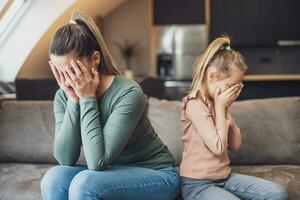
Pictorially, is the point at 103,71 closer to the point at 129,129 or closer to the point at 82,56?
the point at 82,56

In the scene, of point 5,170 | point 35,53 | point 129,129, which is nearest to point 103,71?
point 129,129

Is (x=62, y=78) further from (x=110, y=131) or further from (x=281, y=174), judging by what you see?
(x=281, y=174)

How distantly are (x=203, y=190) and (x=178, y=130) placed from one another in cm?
65

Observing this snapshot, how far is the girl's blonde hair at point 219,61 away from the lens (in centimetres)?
176

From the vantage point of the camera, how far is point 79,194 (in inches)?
57.1

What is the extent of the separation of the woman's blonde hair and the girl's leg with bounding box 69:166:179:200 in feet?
1.33

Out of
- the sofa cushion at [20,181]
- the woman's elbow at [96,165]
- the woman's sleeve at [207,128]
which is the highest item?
the woman's sleeve at [207,128]

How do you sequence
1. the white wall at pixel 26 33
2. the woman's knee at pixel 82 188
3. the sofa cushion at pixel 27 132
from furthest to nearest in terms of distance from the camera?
the white wall at pixel 26 33, the sofa cushion at pixel 27 132, the woman's knee at pixel 82 188

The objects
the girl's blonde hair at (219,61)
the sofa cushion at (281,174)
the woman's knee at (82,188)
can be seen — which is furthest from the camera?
the sofa cushion at (281,174)

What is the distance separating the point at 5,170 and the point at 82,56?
969mm

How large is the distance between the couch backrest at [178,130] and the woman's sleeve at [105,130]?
2.41 ft

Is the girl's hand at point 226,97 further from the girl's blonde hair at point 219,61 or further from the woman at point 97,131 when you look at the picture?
the woman at point 97,131

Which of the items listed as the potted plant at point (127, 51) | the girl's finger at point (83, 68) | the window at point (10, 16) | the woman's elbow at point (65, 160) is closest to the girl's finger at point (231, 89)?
the girl's finger at point (83, 68)

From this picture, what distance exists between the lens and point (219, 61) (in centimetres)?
177
